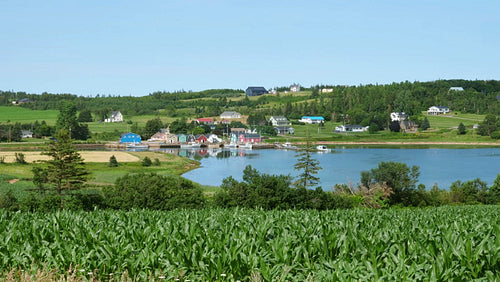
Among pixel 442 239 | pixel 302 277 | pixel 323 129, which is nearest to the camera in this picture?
pixel 302 277

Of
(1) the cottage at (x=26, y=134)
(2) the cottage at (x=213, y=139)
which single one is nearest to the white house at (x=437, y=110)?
(2) the cottage at (x=213, y=139)

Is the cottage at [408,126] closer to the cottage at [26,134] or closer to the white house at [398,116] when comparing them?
the white house at [398,116]

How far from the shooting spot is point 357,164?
77500 millimetres

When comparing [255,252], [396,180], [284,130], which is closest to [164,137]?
[284,130]

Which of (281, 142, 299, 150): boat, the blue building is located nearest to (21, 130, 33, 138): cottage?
the blue building

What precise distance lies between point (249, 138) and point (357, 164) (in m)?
46.4

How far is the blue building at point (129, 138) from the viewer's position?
117381mm

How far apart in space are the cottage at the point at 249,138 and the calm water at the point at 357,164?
10347mm

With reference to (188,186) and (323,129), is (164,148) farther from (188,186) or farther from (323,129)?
(188,186)

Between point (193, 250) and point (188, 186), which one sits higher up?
point (193, 250)

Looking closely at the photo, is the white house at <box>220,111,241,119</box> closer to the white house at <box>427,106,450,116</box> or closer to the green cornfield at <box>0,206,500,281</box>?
the white house at <box>427,106,450,116</box>

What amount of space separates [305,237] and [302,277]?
140 cm

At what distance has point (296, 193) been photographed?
1256 inches

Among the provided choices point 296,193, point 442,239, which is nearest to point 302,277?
point 442,239
